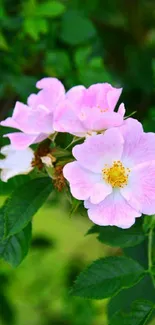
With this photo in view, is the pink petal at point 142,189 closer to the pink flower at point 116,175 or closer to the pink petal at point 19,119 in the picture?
the pink flower at point 116,175

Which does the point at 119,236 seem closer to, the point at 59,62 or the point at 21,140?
the point at 21,140

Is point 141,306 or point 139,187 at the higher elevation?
point 139,187

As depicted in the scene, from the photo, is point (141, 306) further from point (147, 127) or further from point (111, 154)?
point (147, 127)

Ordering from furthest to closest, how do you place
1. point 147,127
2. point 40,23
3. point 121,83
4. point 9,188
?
point 121,83, point 40,23, point 147,127, point 9,188

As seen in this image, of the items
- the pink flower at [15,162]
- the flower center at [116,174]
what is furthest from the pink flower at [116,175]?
the pink flower at [15,162]

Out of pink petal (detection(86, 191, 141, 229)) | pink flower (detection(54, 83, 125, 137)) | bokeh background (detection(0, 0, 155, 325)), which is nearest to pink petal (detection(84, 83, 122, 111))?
pink flower (detection(54, 83, 125, 137))

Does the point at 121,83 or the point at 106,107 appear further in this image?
the point at 121,83

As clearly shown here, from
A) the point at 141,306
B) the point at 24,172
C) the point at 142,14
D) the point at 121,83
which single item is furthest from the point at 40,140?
the point at 142,14
